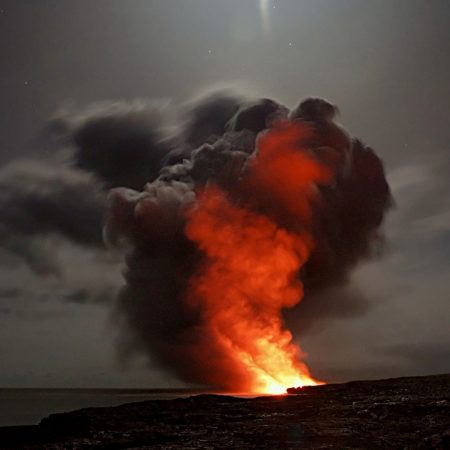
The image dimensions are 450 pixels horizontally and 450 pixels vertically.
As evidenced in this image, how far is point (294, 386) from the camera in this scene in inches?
3484

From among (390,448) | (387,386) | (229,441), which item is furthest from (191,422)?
(387,386)

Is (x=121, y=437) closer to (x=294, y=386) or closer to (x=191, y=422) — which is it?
(x=191, y=422)

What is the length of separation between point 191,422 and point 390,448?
2068 centimetres

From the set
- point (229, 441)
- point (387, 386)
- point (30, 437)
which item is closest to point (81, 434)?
point (30, 437)

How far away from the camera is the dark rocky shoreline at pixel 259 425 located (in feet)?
127

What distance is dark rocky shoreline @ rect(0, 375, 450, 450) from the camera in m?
38.6

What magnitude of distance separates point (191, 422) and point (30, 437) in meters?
13.8

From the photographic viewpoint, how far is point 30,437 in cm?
4456

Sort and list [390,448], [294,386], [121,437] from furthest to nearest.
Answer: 1. [294,386]
2. [121,437]
3. [390,448]

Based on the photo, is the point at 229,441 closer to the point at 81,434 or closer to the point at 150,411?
the point at 81,434

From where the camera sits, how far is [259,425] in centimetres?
4688

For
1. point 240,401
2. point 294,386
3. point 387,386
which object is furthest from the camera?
point 294,386

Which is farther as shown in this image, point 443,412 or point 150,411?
point 150,411

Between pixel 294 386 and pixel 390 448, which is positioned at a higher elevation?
pixel 294 386
